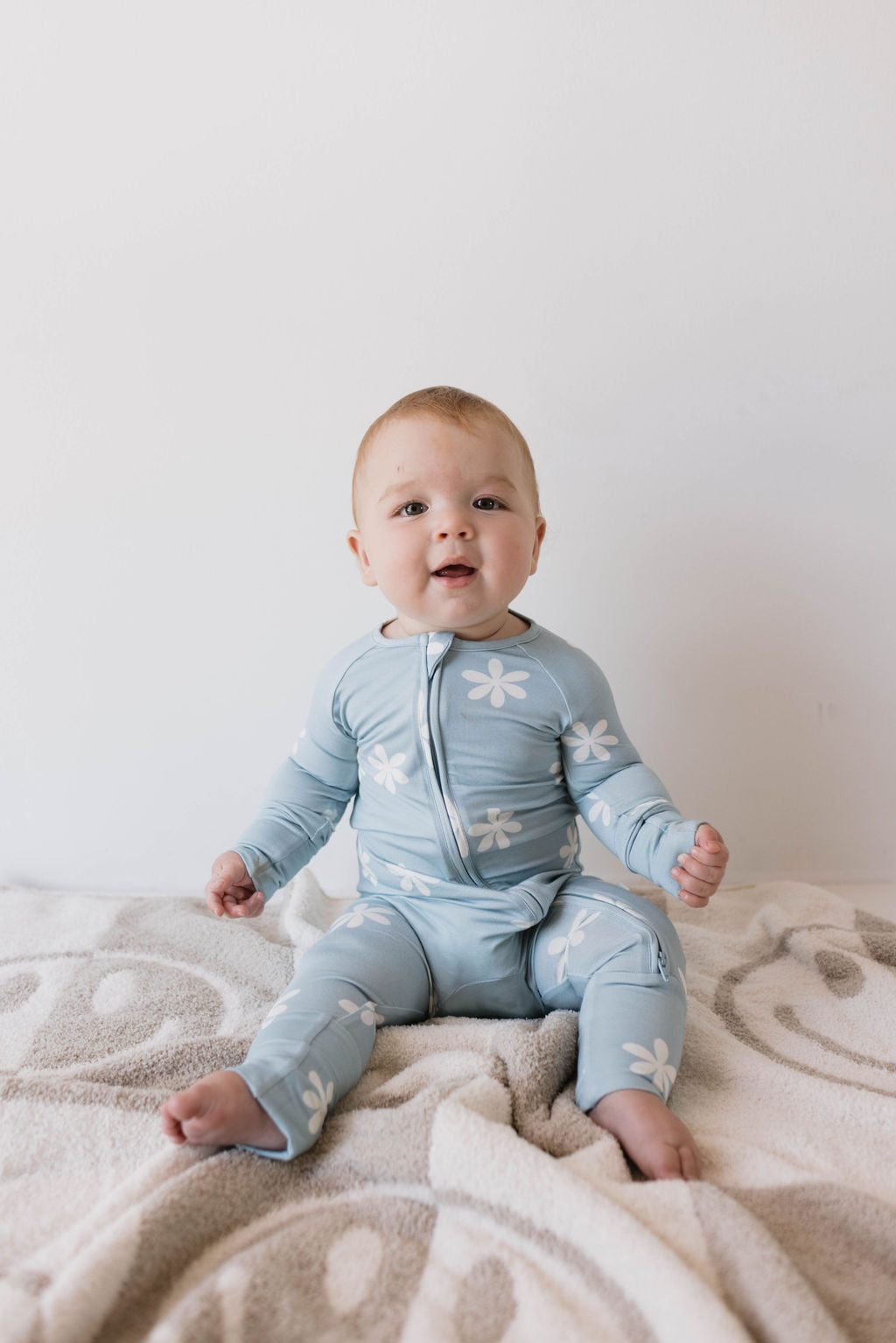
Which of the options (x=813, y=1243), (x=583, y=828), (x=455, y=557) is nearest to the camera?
(x=813, y=1243)

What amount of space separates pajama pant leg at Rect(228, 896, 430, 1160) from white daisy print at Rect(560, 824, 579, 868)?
170 mm

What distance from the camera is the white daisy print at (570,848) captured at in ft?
3.16

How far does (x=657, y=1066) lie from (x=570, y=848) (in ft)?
0.91

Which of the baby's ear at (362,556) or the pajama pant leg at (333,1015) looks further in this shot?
the baby's ear at (362,556)

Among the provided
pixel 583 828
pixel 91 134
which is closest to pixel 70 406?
pixel 91 134

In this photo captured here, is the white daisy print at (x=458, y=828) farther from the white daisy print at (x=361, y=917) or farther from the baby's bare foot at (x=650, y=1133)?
the baby's bare foot at (x=650, y=1133)

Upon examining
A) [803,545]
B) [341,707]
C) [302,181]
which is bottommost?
[341,707]

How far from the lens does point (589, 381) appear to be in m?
1.22

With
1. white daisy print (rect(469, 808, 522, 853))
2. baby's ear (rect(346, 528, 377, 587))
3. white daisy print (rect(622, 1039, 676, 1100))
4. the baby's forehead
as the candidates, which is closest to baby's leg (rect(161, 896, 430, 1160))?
white daisy print (rect(469, 808, 522, 853))

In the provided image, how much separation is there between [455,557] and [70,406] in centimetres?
67

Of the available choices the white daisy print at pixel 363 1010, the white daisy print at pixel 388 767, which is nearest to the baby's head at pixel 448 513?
the white daisy print at pixel 388 767

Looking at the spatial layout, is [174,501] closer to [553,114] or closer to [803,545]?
[553,114]

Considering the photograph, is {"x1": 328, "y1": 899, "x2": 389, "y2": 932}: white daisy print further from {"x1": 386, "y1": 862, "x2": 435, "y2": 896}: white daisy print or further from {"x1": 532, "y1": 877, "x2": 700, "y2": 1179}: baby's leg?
{"x1": 532, "y1": 877, "x2": 700, "y2": 1179}: baby's leg

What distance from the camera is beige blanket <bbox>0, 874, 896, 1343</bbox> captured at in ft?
1.69
